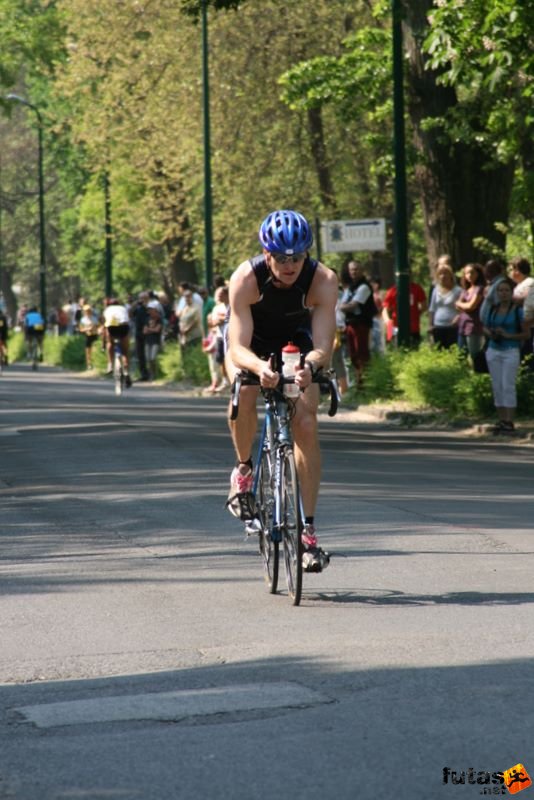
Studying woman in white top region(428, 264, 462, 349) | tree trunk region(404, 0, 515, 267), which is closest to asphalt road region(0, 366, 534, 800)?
woman in white top region(428, 264, 462, 349)

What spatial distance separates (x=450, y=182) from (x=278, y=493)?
19.3m

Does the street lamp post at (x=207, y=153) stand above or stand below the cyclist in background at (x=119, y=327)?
above

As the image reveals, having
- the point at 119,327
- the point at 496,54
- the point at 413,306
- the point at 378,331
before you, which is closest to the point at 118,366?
the point at 119,327

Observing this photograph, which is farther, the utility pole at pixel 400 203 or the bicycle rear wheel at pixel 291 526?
the utility pole at pixel 400 203

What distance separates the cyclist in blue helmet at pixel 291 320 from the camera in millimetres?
8961

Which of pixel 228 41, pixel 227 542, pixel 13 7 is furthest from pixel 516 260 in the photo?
pixel 13 7

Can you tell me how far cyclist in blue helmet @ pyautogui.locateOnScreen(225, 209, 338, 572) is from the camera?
8.96 m

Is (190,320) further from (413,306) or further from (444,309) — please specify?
(444,309)

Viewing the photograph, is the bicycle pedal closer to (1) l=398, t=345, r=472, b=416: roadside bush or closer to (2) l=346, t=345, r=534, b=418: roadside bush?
(2) l=346, t=345, r=534, b=418: roadside bush

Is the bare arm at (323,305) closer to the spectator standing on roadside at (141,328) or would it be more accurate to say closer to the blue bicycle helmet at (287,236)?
the blue bicycle helmet at (287,236)

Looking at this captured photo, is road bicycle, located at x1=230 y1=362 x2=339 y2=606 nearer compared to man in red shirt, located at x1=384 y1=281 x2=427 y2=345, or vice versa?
road bicycle, located at x1=230 y1=362 x2=339 y2=606

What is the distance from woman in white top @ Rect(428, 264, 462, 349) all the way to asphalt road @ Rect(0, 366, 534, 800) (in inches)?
344

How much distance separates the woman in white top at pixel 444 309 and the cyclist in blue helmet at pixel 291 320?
15.3m

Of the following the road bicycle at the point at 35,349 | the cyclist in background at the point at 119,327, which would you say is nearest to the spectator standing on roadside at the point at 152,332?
Answer: the cyclist in background at the point at 119,327
